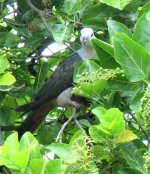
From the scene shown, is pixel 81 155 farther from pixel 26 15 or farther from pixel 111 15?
pixel 26 15

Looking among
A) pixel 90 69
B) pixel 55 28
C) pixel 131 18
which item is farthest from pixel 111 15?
pixel 90 69

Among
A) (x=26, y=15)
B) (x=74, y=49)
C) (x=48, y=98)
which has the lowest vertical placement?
(x=48, y=98)

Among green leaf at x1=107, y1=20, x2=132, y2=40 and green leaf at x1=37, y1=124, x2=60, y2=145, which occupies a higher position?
green leaf at x1=107, y1=20, x2=132, y2=40

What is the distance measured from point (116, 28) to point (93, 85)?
0.73 ft

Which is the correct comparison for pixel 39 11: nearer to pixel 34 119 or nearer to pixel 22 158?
pixel 34 119

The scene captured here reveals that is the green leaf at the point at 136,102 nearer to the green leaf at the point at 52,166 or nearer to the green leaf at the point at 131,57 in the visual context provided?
the green leaf at the point at 131,57

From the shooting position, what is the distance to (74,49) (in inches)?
123

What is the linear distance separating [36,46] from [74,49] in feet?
0.75

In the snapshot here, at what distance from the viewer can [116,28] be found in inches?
82.0

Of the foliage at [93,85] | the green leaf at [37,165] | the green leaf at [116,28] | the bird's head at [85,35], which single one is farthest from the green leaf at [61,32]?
the green leaf at [37,165]

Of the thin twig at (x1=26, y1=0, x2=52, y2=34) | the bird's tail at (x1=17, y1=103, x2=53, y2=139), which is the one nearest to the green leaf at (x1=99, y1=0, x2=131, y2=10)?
the thin twig at (x1=26, y1=0, x2=52, y2=34)

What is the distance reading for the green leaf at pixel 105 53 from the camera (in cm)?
203

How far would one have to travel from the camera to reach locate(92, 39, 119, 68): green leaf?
203cm

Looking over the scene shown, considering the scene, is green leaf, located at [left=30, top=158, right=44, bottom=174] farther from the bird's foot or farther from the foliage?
the bird's foot
